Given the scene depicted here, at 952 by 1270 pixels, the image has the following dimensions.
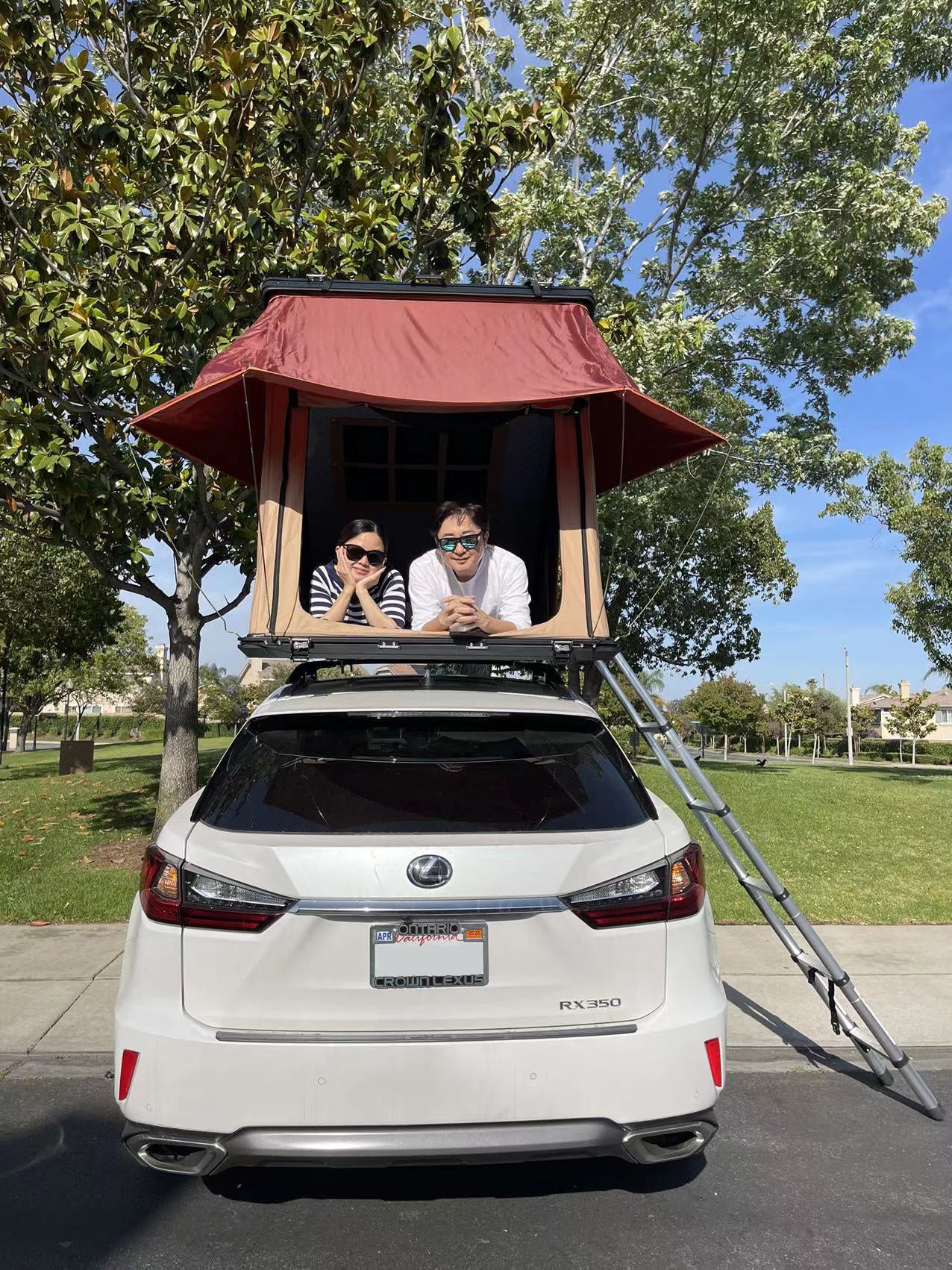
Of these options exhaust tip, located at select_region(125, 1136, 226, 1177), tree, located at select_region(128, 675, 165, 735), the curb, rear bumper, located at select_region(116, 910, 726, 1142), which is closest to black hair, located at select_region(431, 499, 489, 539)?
rear bumper, located at select_region(116, 910, 726, 1142)

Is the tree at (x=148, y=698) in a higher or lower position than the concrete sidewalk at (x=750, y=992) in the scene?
higher

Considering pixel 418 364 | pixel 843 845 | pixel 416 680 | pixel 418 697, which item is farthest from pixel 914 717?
pixel 418 697

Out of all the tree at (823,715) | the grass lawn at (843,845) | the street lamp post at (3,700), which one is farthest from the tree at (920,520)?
the tree at (823,715)

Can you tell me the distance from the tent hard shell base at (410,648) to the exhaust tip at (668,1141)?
185 cm

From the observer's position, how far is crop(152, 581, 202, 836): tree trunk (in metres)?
9.37

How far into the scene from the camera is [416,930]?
258 centimetres

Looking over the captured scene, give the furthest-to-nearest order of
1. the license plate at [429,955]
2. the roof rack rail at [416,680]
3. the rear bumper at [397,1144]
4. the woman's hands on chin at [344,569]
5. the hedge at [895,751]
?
the hedge at [895,751] → the woman's hands on chin at [344,569] → the roof rack rail at [416,680] → the license plate at [429,955] → the rear bumper at [397,1144]

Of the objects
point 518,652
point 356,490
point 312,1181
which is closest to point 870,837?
point 356,490

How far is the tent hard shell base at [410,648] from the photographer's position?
387cm

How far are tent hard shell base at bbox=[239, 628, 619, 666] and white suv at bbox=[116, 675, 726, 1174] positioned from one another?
3.78ft

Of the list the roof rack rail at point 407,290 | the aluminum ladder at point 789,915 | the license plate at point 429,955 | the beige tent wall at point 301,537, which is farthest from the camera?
the roof rack rail at point 407,290

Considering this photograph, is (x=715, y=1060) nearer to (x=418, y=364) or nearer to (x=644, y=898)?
(x=644, y=898)

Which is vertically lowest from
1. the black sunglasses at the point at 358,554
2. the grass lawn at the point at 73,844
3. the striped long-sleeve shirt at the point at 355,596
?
the grass lawn at the point at 73,844

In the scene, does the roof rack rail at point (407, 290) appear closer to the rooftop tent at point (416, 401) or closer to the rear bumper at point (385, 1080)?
the rooftop tent at point (416, 401)
